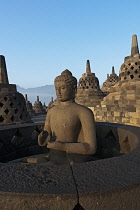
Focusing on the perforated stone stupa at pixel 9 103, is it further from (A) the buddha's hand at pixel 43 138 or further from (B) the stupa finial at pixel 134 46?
(B) the stupa finial at pixel 134 46

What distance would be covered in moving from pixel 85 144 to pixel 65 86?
0.95 meters

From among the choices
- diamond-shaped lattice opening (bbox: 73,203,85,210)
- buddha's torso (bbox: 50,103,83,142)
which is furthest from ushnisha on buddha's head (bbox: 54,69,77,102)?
diamond-shaped lattice opening (bbox: 73,203,85,210)

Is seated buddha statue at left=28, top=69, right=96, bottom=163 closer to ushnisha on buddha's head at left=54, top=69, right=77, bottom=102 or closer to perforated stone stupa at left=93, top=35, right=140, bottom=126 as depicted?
ushnisha on buddha's head at left=54, top=69, right=77, bottom=102

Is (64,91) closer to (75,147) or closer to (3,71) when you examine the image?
(75,147)

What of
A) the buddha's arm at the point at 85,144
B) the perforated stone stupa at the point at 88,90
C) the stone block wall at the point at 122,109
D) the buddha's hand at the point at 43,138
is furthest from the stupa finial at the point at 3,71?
the perforated stone stupa at the point at 88,90

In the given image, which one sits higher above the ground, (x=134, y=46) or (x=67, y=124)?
(x=134, y=46)

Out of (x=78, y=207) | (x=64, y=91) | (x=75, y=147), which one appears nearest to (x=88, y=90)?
(x=64, y=91)

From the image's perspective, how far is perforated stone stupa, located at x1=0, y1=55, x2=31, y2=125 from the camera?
7.17 m

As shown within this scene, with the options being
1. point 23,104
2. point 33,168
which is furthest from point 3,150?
point 23,104

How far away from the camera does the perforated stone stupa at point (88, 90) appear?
14906 millimetres

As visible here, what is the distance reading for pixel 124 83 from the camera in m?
9.02

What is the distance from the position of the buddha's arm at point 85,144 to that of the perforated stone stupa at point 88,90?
11.9 meters

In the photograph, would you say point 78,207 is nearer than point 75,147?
Yes

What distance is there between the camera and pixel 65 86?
2490 mm
